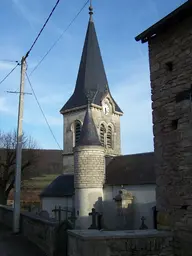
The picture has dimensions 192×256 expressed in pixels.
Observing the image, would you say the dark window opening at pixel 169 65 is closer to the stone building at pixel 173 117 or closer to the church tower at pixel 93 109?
the stone building at pixel 173 117

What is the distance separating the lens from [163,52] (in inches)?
283

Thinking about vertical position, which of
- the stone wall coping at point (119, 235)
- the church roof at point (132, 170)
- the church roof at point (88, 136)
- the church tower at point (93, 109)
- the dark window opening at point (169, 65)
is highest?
the church tower at point (93, 109)

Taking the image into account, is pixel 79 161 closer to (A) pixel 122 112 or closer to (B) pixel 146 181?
(B) pixel 146 181

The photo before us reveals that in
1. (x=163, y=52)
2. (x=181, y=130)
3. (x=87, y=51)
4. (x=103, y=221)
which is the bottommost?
(x=103, y=221)

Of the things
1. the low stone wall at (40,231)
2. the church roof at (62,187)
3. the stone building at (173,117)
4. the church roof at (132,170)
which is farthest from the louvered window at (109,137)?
the stone building at (173,117)

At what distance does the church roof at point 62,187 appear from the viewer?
1063 inches

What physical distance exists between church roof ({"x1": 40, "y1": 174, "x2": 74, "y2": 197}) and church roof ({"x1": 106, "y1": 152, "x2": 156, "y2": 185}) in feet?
12.8

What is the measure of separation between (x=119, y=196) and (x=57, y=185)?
8.39m

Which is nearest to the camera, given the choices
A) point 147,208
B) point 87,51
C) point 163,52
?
point 163,52

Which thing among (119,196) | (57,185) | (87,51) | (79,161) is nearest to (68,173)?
(57,185)

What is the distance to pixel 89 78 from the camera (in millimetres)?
33094

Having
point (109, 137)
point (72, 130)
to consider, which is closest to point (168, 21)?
point (72, 130)

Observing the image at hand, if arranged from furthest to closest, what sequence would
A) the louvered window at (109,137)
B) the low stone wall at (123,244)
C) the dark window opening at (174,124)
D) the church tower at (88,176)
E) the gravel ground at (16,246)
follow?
the louvered window at (109,137) → the church tower at (88,176) → the gravel ground at (16,246) → the dark window opening at (174,124) → the low stone wall at (123,244)

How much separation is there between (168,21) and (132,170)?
18.3 meters
